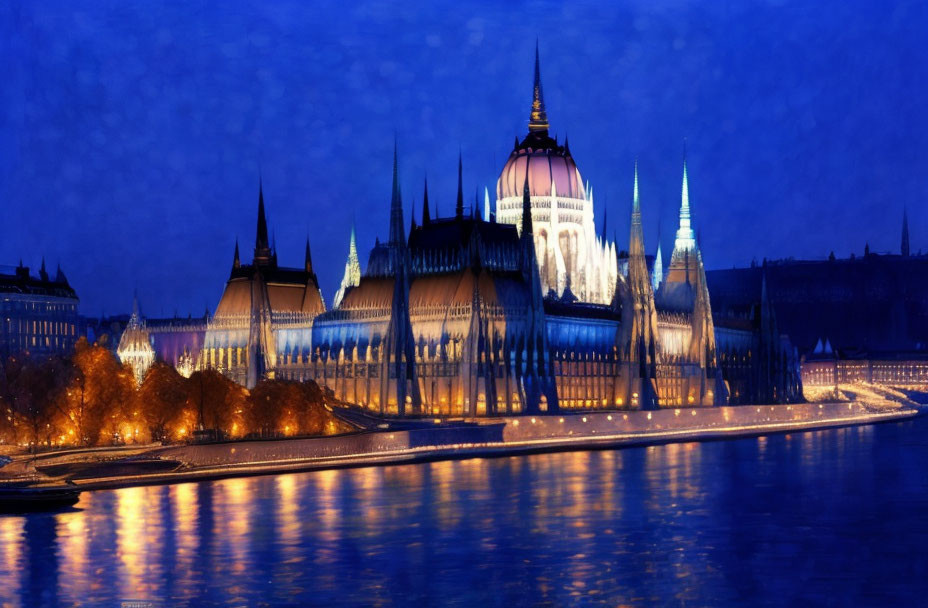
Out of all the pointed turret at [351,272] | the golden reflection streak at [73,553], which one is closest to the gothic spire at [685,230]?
the pointed turret at [351,272]

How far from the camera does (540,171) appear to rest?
5094 inches

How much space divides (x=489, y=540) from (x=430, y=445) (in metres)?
36.2

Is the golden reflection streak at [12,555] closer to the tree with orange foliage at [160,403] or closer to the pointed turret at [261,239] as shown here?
the tree with orange foliage at [160,403]

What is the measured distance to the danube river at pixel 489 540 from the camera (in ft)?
135

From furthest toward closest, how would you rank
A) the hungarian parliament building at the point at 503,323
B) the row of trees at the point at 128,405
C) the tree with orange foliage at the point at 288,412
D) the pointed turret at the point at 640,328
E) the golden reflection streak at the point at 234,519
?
1. the pointed turret at the point at 640,328
2. the hungarian parliament building at the point at 503,323
3. the tree with orange foliage at the point at 288,412
4. the row of trees at the point at 128,405
5. the golden reflection streak at the point at 234,519

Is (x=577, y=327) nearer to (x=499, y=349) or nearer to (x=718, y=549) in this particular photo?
(x=499, y=349)

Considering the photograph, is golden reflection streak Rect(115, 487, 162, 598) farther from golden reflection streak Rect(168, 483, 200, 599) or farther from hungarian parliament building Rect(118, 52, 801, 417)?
hungarian parliament building Rect(118, 52, 801, 417)

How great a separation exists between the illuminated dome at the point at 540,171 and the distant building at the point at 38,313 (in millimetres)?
42149

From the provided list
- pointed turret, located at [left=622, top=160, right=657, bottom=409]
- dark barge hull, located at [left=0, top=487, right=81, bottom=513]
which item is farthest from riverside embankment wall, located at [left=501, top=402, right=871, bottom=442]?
dark barge hull, located at [left=0, top=487, right=81, bottom=513]

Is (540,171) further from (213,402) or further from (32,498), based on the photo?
(32,498)

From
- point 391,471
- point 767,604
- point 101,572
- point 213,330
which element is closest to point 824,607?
point 767,604

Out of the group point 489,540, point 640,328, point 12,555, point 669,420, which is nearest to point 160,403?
point 12,555

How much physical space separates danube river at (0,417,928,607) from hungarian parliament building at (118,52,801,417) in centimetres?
2649

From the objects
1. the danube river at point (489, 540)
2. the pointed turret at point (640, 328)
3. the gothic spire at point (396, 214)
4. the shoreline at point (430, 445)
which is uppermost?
the gothic spire at point (396, 214)
